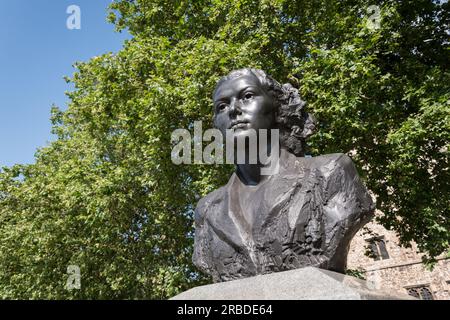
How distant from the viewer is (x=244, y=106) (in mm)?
3395

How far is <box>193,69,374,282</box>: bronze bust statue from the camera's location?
9.46 ft

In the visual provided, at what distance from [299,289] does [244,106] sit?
1.71 meters

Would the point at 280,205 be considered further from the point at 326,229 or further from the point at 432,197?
the point at 432,197

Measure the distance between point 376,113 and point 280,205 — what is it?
6.24 metres

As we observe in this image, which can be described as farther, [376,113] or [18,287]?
[18,287]

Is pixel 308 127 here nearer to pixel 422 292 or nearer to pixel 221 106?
pixel 221 106

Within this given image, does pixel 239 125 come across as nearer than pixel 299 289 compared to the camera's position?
No

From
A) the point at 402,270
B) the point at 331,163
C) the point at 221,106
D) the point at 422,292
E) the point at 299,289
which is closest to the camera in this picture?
the point at 299,289

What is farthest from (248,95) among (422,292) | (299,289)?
(422,292)

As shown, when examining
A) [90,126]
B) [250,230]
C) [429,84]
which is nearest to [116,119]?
[90,126]

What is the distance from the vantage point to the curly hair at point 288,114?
142 inches
